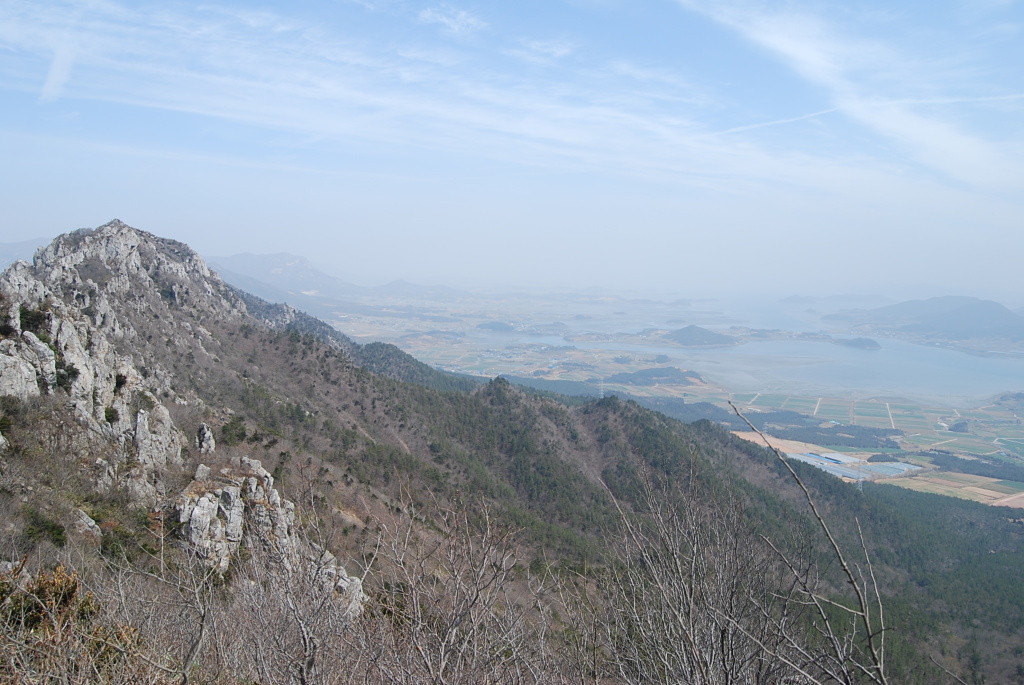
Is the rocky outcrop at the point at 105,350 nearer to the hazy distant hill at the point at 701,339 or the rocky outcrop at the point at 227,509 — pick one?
the rocky outcrop at the point at 227,509

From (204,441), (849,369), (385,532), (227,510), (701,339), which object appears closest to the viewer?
(385,532)

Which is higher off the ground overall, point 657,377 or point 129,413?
point 129,413

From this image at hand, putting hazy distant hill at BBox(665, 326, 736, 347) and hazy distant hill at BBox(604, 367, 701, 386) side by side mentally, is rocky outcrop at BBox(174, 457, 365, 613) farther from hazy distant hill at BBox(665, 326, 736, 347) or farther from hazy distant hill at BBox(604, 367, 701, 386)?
hazy distant hill at BBox(665, 326, 736, 347)

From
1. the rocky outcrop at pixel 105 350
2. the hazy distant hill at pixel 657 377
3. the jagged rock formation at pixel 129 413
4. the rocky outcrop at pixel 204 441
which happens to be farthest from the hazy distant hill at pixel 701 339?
the rocky outcrop at pixel 204 441

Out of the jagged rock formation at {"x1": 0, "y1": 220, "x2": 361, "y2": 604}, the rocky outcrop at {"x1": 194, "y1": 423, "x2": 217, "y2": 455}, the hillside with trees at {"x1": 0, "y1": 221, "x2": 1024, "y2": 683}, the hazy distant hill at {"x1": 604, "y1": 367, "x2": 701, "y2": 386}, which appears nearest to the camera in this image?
the hillside with trees at {"x1": 0, "y1": 221, "x2": 1024, "y2": 683}

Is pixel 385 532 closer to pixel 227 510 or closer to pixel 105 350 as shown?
pixel 227 510

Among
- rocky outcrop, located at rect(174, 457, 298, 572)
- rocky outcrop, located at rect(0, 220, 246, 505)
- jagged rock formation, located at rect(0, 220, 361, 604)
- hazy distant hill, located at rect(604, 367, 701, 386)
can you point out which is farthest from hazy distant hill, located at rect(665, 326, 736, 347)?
rocky outcrop, located at rect(174, 457, 298, 572)

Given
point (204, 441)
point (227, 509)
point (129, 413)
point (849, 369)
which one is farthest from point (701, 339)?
point (227, 509)

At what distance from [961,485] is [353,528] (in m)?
75.2

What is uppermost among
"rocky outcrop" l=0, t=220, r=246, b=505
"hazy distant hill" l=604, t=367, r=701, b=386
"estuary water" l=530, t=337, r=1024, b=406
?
"rocky outcrop" l=0, t=220, r=246, b=505

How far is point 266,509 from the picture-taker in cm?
1989

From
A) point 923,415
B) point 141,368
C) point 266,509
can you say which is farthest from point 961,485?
point 141,368

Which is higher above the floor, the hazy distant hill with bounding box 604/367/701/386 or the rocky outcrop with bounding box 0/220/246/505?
the rocky outcrop with bounding box 0/220/246/505

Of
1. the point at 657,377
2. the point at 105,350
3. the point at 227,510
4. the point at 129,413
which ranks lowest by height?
the point at 657,377
